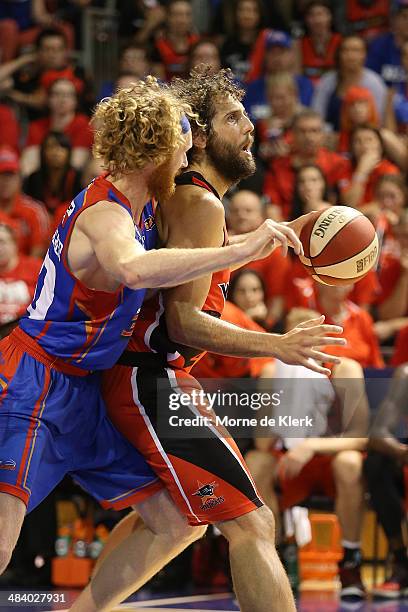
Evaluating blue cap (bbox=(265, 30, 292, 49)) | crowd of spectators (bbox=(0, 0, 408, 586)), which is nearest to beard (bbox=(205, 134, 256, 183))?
crowd of spectators (bbox=(0, 0, 408, 586))

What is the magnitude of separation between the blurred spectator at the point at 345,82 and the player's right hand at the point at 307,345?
617 cm

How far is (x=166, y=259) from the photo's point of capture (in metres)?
3.65

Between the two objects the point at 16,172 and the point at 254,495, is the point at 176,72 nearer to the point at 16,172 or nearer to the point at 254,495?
the point at 16,172

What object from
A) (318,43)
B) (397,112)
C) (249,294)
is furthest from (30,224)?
(318,43)

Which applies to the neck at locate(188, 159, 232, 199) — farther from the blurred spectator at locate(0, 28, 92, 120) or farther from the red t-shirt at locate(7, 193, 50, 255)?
the blurred spectator at locate(0, 28, 92, 120)

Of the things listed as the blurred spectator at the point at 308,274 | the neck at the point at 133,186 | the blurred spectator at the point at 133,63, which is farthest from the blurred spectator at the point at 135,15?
the neck at the point at 133,186

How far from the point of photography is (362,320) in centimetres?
698

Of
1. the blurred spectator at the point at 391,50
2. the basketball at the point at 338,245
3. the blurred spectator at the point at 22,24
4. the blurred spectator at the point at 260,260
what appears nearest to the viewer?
the basketball at the point at 338,245

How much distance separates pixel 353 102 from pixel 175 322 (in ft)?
18.2

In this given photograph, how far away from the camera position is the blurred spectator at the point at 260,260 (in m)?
7.63

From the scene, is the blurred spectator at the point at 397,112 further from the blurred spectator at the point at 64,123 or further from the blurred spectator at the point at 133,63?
the blurred spectator at the point at 64,123

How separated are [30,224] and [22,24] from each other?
137 inches

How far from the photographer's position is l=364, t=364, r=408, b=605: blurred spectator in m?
6.20

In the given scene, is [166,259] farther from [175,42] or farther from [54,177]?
[175,42]
